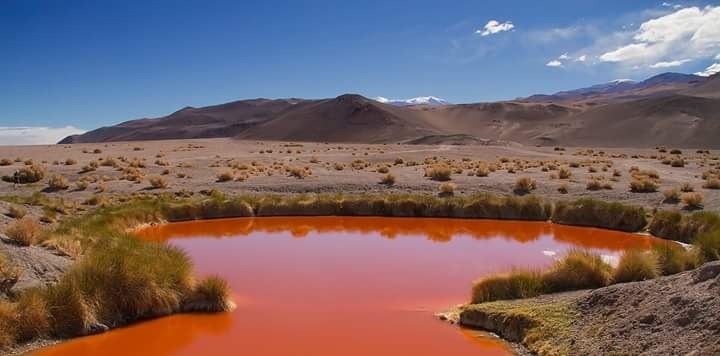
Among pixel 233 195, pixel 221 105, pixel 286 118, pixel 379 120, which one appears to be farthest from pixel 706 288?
pixel 221 105

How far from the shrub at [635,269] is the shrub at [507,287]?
1202 mm

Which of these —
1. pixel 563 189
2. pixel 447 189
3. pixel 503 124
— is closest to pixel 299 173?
pixel 447 189

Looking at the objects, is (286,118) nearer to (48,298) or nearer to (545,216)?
A: (545,216)

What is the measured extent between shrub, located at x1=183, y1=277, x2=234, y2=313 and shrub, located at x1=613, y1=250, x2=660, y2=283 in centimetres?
593

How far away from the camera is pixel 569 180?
83.6 feet

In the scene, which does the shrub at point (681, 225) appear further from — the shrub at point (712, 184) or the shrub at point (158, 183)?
the shrub at point (158, 183)

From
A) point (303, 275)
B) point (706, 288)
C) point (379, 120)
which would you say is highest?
point (379, 120)

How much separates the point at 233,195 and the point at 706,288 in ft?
61.4

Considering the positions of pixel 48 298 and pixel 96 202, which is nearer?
pixel 48 298

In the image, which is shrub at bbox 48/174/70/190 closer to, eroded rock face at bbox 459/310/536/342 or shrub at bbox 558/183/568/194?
shrub at bbox 558/183/568/194

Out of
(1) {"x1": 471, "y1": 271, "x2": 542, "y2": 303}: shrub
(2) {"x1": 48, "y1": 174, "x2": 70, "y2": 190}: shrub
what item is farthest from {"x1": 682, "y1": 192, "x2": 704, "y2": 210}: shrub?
(2) {"x1": 48, "y1": 174, "x2": 70, "y2": 190}: shrub

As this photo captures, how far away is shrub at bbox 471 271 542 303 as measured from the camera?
931 cm

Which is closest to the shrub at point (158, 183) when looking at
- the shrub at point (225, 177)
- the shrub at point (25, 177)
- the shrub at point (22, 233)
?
the shrub at point (225, 177)

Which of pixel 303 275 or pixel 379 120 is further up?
pixel 379 120
